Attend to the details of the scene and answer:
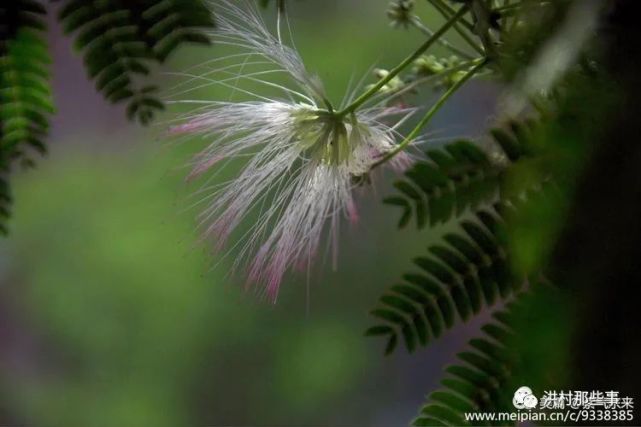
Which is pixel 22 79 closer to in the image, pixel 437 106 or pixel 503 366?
pixel 437 106

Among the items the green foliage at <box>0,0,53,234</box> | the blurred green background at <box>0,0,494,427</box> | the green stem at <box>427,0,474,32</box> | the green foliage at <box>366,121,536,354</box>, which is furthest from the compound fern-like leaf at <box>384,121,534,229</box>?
the blurred green background at <box>0,0,494,427</box>

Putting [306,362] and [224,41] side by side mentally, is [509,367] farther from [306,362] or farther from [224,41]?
[306,362]

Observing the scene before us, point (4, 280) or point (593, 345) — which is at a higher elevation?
point (4, 280)

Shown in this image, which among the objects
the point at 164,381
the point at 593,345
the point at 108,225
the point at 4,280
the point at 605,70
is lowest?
the point at 593,345

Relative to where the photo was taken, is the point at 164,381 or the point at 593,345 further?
the point at 164,381

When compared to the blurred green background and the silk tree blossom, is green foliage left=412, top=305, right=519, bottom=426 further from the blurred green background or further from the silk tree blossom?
the blurred green background

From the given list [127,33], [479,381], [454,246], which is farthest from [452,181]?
[127,33]

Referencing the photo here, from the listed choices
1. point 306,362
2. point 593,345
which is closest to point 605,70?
point 593,345

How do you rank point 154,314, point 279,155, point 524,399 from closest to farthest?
1. point 524,399
2. point 279,155
3. point 154,314
